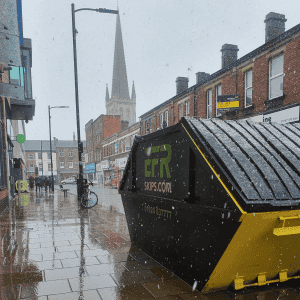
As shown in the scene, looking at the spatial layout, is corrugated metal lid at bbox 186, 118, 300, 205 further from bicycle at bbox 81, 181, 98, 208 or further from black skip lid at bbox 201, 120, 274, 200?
bicycle at bbox 81, 181, 98, 208

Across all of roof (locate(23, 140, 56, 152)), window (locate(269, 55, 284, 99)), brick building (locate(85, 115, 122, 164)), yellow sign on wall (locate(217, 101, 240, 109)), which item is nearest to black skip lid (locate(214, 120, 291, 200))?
window (locate(269, 55, 284, 99))

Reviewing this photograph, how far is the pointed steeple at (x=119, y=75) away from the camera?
93125mm

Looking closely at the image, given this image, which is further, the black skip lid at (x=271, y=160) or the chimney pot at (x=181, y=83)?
the chimney pot at (x=181, y=83)

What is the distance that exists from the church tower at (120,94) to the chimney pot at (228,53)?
7426 cm

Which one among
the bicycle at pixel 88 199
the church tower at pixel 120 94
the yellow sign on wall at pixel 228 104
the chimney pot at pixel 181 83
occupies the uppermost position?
the church tower at pixel 120 94

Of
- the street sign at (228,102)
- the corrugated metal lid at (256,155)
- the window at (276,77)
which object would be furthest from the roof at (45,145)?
the corrugated metal lid at (256,155)

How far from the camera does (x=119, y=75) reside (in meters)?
97.2

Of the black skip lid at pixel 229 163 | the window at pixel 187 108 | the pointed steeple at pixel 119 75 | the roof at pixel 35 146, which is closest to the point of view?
the black skip lid at pixel 229 163

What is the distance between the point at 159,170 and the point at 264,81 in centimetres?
1433

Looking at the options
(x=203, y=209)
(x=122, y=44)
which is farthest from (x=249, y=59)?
(x=122, y=44)

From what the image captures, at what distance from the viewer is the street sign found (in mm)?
18603

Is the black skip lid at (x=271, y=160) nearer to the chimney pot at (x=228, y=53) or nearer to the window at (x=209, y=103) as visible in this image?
the chimney pot at (x=228, y=53)

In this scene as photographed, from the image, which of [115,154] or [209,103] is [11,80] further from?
[115,154]

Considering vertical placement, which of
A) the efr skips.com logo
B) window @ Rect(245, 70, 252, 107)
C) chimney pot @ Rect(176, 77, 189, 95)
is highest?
chimney pot @ Rect(176, 77, 189, 95)
